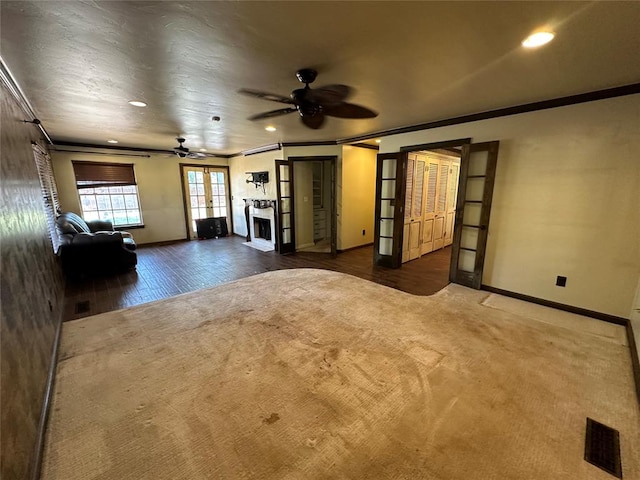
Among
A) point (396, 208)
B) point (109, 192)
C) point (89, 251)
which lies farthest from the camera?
point (109, 192)

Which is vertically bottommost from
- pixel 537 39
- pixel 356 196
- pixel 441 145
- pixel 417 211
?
pixel 417 211

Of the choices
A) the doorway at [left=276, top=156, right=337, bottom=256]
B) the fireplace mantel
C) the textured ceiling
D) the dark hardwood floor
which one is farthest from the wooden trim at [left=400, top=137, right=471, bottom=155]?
the fireplace mantel

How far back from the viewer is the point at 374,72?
2205 millimetres

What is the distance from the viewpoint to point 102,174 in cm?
600

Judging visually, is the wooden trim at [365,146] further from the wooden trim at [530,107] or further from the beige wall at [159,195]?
the beige wall at [159,195]

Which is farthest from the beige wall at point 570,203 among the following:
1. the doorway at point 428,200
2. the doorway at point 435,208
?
the doorway at point 428,200

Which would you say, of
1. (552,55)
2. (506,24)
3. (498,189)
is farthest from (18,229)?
(498,189)

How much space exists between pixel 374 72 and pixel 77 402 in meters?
3.40

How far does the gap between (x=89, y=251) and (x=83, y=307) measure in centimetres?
142

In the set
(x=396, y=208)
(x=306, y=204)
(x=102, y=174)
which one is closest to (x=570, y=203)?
(x=396, y=208)

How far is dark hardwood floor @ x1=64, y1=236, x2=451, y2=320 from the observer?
3.60 meters

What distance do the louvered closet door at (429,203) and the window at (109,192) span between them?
22.5 feet

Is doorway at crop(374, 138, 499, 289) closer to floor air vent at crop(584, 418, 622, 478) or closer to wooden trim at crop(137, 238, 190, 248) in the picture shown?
floor air vent at crop(584, 418, 622, 478)

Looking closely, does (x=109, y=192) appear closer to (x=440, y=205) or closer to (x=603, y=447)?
(x=440, y=205)
